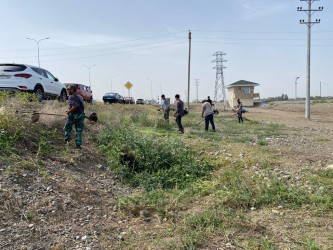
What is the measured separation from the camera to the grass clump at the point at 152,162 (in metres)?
5.87

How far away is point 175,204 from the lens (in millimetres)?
4539

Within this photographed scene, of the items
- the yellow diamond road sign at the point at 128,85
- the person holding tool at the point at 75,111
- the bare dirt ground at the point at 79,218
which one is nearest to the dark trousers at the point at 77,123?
the person holding tool at the point at 75,111

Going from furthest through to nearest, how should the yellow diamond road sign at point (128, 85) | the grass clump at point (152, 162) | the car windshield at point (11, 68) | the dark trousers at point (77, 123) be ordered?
1. the yellow diamond road sign at point (128, 85)
2. the car windshield at point (11, 68)
3. the dark trousers at point (77, 123)
4. the grass clump at point (152, 162)

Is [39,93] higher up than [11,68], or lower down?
lower down

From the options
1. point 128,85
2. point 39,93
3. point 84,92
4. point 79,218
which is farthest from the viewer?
point 128,85

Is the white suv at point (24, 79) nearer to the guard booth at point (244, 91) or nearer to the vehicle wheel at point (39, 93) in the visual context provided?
the vehicle wheel at point (39, 93)

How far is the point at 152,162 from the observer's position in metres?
6.64

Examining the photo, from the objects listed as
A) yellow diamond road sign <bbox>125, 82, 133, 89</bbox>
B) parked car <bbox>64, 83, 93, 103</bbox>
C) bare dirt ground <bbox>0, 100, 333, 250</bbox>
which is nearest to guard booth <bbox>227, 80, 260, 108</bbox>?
yellow diamond road sign <bbox>125, 82, 133, 89</bbox>

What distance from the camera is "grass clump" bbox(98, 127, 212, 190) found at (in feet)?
19.3

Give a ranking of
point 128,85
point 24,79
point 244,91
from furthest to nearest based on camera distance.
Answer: point 244,91
point 128,85
point 24,79

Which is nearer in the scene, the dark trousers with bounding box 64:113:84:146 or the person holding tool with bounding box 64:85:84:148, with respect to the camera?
the person holding tool with bounding box 64:85:84:148

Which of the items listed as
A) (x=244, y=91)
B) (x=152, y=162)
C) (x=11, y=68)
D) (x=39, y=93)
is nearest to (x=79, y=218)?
(x=152, y=162)

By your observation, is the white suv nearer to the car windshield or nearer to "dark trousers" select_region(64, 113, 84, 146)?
the car windshield

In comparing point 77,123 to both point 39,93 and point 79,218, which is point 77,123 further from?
point 39,93
